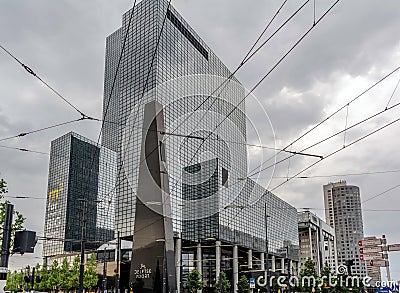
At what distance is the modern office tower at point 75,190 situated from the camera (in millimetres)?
108688

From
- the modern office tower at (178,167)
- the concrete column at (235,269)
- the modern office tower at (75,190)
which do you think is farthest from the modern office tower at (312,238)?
the concrete column at (235,269)

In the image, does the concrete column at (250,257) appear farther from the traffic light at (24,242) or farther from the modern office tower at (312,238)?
the traffic light at (24,242)

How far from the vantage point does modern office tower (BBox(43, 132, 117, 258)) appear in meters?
109

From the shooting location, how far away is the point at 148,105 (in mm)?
51750

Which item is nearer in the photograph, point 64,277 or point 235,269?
point 64,277

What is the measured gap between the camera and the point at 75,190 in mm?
112375

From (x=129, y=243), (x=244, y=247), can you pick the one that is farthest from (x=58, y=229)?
(x=244, y=247)

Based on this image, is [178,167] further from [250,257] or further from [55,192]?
[55,192]

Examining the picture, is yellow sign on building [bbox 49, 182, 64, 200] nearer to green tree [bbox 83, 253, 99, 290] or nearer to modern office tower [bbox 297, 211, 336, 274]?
green tree [bbox 83, 253, 99, 290]

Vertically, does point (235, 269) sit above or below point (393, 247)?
below

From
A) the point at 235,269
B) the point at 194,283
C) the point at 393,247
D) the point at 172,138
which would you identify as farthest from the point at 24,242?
the point at 235,269

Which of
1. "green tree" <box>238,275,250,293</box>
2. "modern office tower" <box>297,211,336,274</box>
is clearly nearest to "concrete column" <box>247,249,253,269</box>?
"green tree" <box>238,275,250,293</box>

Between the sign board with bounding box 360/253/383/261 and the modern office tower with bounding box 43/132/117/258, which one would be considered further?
the modern office tower with bounding box 43/132/117/258

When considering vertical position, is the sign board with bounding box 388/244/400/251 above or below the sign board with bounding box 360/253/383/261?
above
